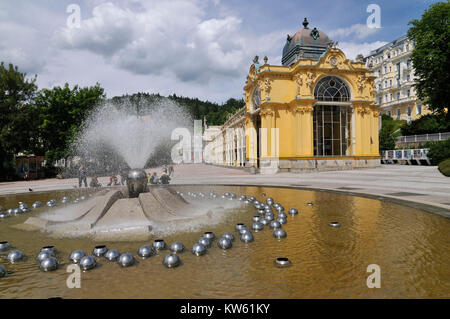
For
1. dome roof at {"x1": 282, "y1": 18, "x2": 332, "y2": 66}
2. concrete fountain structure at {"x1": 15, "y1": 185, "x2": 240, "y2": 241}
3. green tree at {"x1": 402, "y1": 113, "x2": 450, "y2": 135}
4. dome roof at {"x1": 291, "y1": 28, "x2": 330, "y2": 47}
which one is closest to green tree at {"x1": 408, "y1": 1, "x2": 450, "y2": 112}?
green tree at {"x1": 402, "y1": 113, "x2": 450, "y2": 135}

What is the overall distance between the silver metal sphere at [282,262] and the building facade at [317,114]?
29.9 m

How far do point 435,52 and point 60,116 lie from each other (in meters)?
51.9

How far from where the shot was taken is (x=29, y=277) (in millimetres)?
4805

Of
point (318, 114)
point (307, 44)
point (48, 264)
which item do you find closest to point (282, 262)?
point (48, 264)

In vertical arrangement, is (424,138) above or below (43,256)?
above

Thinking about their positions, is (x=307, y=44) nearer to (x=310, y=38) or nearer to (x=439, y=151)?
(x=310, y=38)

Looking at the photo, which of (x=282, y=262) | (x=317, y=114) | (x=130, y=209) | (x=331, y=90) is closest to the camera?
(x=282, y=262)

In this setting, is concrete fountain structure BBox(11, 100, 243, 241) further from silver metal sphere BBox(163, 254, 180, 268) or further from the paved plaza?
the paved plaza

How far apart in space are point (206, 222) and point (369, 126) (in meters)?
35.8

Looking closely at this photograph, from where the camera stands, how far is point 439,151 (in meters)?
31.6

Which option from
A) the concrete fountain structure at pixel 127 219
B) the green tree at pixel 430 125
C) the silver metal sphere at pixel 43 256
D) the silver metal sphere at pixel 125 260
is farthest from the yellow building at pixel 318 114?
the silver metal sphere at pixel 43 256
